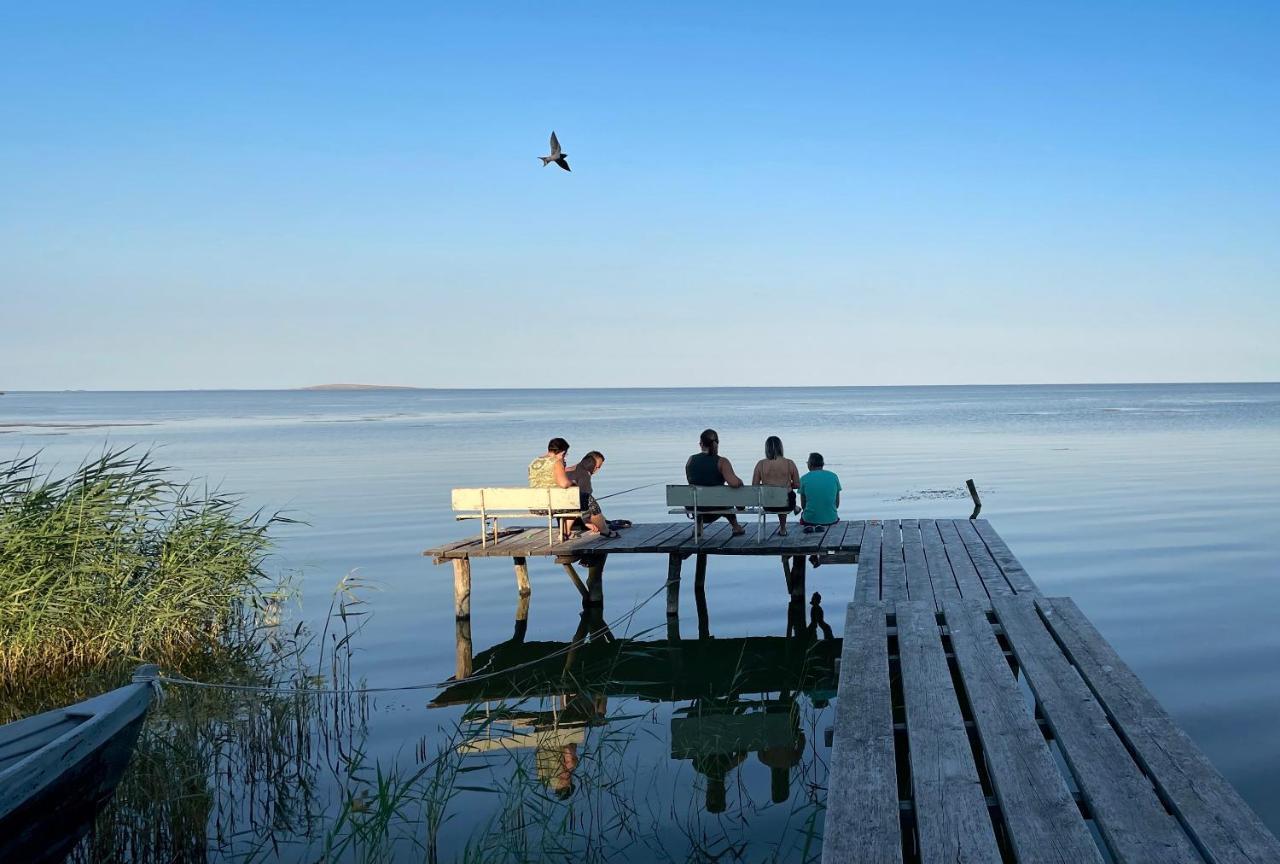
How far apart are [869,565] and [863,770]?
6.82 metres

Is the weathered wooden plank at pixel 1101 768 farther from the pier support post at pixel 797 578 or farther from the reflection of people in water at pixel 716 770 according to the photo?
the pier support post at pixel 797 578

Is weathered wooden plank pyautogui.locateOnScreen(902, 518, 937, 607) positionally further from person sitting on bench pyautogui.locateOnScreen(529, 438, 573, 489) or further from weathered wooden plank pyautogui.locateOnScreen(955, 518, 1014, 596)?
person sitting on bench pyautogui.locateOnScreen(529, 438, 573, 489)

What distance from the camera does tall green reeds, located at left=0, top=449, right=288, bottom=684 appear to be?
1072 centimetres

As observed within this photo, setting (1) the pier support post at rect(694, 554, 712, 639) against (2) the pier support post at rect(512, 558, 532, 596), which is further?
(2) the pier support post at rect(512, 558, 532, 596)

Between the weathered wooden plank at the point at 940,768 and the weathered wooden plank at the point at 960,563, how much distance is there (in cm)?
241

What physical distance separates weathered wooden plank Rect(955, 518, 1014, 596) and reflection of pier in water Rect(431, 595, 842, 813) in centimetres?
196

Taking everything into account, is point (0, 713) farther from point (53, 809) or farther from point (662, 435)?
point (662, 435)

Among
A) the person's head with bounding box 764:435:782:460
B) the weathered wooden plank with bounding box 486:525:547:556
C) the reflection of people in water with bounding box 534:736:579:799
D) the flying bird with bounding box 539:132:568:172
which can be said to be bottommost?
the reflection of people in water with bounding box 534:736:579:799

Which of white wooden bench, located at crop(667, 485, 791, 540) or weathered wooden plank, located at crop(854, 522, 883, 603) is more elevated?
white wooden bench, located at crop(667, 485, 791, 540)

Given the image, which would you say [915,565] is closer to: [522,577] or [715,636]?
[715,636]

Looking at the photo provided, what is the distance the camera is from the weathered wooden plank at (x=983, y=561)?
35.3 ft

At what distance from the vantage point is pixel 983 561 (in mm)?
12445

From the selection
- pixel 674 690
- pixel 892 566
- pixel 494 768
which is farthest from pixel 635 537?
pixel 494 768

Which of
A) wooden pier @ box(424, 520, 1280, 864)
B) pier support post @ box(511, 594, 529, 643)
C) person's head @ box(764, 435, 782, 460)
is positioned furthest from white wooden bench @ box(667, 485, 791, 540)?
wooden pier @ box(424, 520, 1280, 864)
